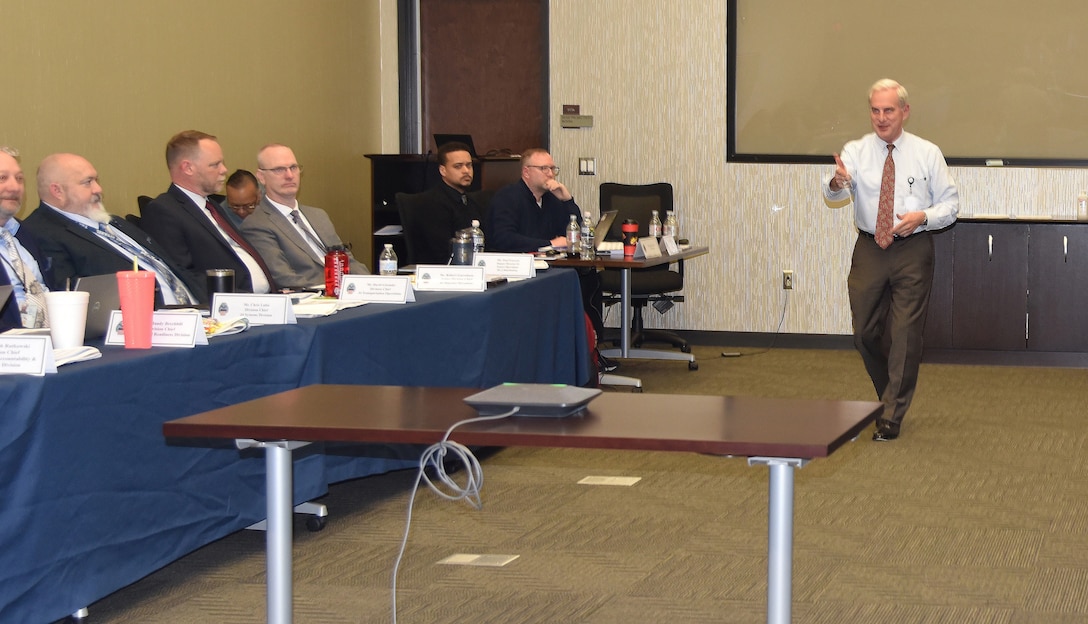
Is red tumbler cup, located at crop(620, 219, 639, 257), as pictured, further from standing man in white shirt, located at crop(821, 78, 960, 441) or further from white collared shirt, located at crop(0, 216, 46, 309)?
white collared shirt, located at crop(0, 216, 46, 309)

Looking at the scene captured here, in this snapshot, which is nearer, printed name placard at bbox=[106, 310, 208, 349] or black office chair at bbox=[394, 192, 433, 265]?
printed name placard at bbox=[106, 310, 208, 349]

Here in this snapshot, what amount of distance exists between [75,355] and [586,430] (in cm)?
145

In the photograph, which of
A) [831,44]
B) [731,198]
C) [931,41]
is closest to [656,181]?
[731,198]

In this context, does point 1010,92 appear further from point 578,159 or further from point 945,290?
point 578,159

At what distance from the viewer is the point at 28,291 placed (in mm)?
3797

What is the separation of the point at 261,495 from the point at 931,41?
6230 mm

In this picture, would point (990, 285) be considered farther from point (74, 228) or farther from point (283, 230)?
point (74, 228)

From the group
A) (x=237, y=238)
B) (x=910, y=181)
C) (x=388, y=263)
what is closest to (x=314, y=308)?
(x=388, y=263)

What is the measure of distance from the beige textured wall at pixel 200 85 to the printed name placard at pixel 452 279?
2.19 meters

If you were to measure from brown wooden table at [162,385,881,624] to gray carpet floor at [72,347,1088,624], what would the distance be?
929 mm

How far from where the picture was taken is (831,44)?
Result: 335 inches

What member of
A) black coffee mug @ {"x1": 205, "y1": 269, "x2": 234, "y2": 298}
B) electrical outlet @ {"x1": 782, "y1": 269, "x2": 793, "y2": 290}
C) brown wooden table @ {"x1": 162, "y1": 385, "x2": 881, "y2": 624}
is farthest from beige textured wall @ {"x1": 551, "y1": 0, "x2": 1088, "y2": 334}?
brown wooden table @ {"x1": 162, "y1": 385, "x2": 881, "y2": 624}

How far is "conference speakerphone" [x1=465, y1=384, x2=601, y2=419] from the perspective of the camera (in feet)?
7.11

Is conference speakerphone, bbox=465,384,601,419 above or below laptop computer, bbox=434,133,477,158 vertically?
below
